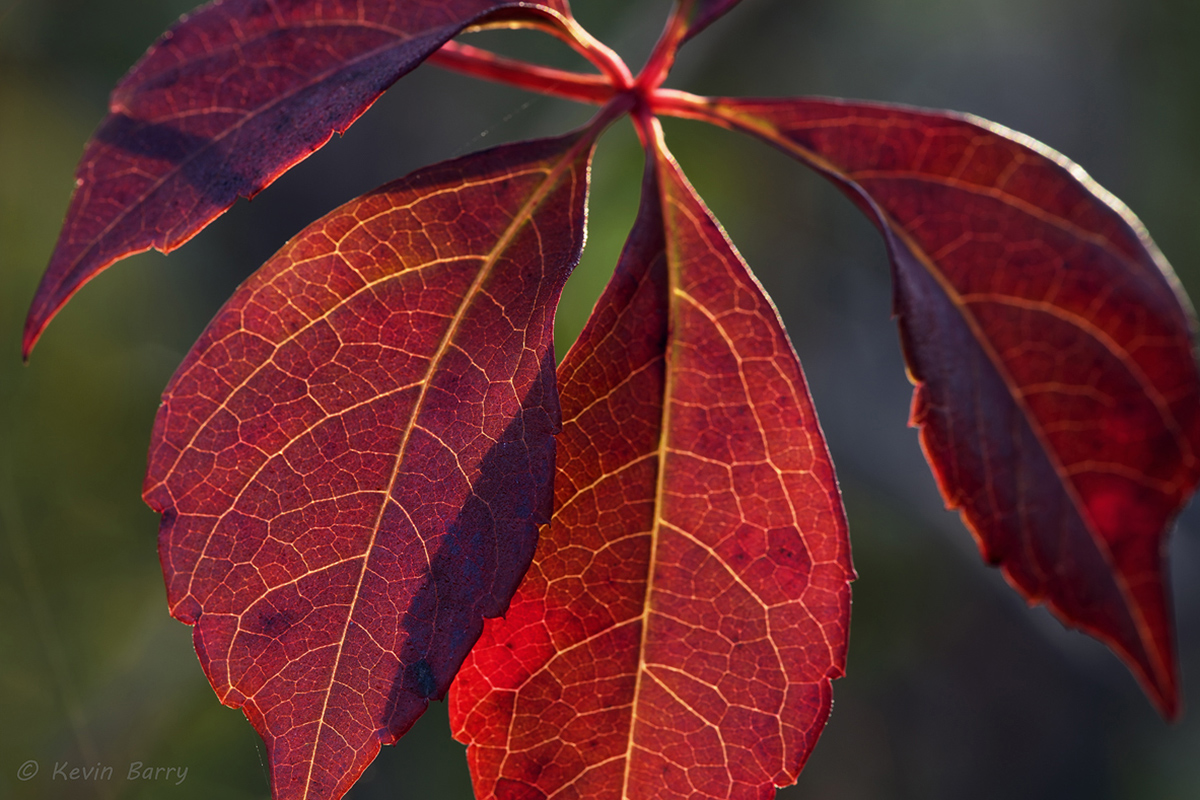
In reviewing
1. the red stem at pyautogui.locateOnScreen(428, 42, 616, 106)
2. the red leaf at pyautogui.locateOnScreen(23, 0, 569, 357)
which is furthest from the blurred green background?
the red leaf at pyautogui.locateOnScreen(23, 0, 569, 357)

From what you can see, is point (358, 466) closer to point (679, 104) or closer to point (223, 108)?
point (223, 108)

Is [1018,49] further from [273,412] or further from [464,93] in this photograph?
[273,412]

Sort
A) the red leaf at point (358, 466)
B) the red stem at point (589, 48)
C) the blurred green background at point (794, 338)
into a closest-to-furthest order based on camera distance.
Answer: the red leaf at point (358, 466)
the red stem at point (589, 48)
the blurred green background at point (794, 338)

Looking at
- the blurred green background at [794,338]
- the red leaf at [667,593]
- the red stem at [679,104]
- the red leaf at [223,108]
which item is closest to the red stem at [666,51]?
the red stem at [679,104]

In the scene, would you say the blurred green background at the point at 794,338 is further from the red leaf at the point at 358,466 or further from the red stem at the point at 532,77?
the red leaf at the point at 358,466

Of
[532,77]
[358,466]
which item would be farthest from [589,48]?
[358,466]

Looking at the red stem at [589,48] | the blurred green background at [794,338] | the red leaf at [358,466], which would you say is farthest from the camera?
the blurred green background at [794,338]
